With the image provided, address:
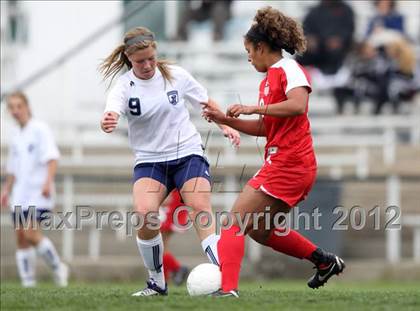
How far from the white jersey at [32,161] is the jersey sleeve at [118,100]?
5430 mm

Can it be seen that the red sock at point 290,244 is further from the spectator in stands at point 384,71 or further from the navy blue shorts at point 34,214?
the spectator in stands at point 384,71

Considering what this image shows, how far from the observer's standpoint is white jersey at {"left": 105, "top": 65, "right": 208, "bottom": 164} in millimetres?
9094

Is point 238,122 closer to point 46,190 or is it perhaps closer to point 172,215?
point 172,215

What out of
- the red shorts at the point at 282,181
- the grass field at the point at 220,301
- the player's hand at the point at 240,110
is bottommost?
the grass field at the point at 220,301

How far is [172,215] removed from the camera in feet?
44.3

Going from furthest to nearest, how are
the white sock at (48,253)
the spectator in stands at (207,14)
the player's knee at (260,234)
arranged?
the spectator in stands at (207,14)
the white sock at (48,253)
the player's knee at (260,234)

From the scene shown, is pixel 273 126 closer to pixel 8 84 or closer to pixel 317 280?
pixel 317 280

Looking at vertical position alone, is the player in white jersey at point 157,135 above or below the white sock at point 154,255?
above

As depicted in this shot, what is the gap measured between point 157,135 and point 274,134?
3.44ft

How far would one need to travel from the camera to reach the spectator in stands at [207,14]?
19.1 m

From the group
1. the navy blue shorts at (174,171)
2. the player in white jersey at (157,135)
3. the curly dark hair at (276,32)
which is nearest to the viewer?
the curly dark hair at (276,32)

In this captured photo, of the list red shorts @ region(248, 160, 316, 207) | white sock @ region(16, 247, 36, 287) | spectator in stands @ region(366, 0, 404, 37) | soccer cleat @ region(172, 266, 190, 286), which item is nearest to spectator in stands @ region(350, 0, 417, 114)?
spectator in stands @ region(366, 0, 404, 37)

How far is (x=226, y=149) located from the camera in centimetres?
1702

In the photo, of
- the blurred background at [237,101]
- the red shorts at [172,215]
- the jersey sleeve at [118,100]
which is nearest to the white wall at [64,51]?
the blurred background at [237,101]
